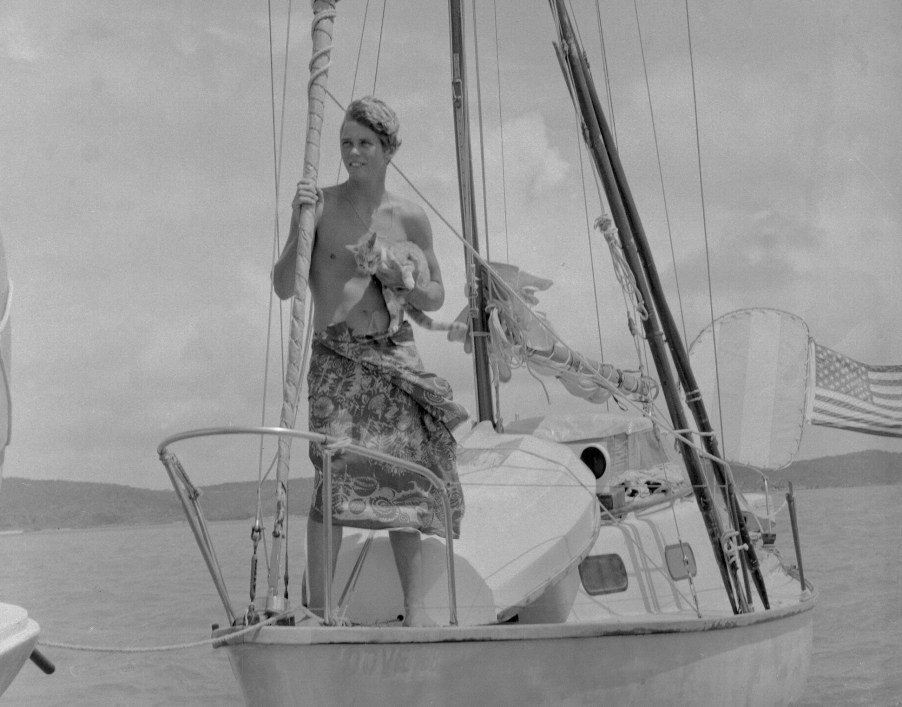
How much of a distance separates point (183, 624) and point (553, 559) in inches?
369

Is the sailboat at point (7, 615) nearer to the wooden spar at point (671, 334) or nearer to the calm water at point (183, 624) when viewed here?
the wooden spar at point (671, 334)

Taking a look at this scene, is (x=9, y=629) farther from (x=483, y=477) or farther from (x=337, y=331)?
(x=483, y=477)

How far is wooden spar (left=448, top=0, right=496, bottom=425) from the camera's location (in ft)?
22.7

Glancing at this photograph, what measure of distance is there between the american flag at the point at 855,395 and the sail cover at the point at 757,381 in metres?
0.21

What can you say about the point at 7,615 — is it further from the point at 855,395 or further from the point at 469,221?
the point at 855,395

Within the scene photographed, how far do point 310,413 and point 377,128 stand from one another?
3.91 ft

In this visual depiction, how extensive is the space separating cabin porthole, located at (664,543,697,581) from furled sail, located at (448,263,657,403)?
0.93m

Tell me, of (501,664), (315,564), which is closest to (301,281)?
(315,564)

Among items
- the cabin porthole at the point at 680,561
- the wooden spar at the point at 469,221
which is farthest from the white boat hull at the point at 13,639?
the cabin porthole at the point at 680,561

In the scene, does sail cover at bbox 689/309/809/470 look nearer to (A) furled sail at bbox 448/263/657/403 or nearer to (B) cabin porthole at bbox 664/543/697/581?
(A) furled sail at bbox 448/263/657/403

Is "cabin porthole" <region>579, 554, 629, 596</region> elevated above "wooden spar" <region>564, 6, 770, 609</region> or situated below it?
below

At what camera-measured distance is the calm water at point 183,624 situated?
29.7ft

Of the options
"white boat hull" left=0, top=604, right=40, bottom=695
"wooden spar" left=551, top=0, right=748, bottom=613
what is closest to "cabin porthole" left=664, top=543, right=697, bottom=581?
"wooden spar" left=551, top=0, right=748, bottom=613

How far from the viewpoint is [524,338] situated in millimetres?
6746
